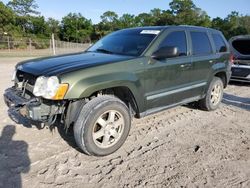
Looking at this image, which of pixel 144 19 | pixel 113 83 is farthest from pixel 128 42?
pixel 144 19

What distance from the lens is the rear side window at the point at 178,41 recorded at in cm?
487

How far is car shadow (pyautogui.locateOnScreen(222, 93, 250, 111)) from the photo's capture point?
22.5ft

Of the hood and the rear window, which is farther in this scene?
the rear window

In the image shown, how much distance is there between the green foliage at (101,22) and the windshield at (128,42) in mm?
42313

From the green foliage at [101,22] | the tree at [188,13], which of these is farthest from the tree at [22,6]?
the tree at [188,13]

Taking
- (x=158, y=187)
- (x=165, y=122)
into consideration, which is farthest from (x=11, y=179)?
(x=165, y=122)

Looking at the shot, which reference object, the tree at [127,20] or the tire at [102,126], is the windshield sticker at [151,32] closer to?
the tire at [102,126]

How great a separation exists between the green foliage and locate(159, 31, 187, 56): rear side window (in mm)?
43013

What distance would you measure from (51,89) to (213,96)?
3984 mm

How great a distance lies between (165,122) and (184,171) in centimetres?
187

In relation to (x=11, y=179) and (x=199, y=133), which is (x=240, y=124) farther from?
(x=11, y=179)

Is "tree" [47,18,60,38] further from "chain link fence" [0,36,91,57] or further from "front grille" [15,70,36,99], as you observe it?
"front grille" [15,70,36,99]

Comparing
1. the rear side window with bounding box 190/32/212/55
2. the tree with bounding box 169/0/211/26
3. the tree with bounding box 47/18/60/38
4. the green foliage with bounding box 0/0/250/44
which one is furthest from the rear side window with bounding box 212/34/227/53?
the tree with bounding box 47/18/60/38

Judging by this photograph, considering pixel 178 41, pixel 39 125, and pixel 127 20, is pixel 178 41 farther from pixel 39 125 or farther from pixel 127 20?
pixel 127 20
